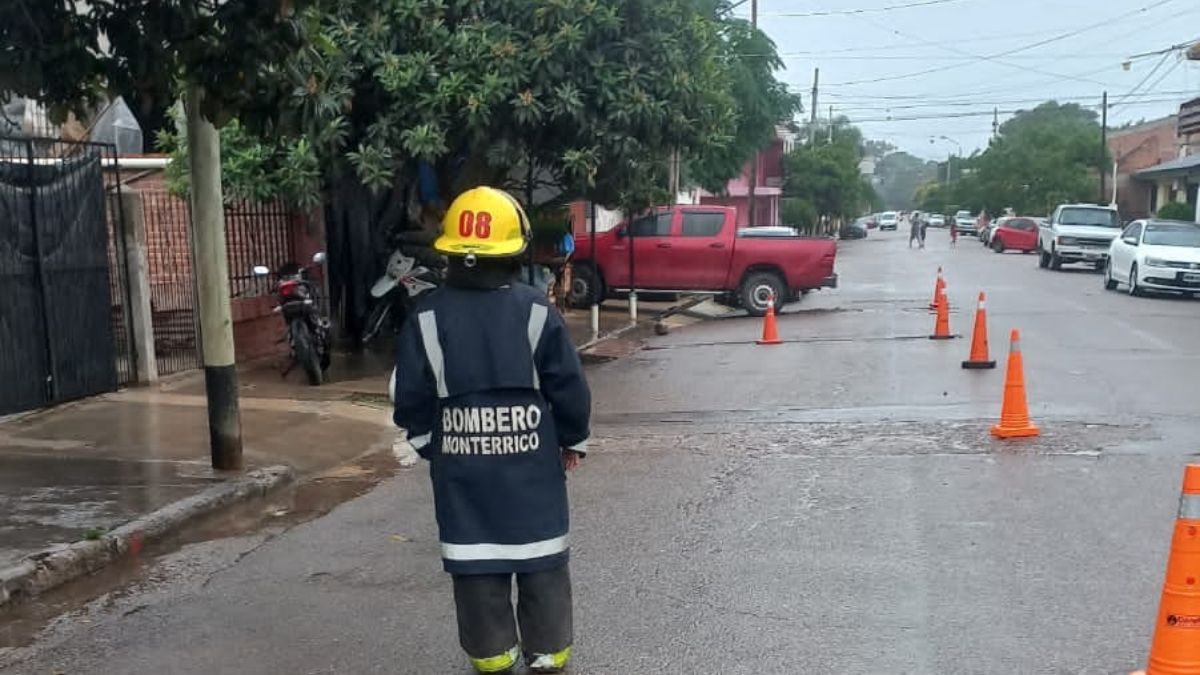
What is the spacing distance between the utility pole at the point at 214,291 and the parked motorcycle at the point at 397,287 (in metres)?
5.41

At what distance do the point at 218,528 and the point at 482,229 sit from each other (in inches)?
146

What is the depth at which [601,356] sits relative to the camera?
15719 millimetres

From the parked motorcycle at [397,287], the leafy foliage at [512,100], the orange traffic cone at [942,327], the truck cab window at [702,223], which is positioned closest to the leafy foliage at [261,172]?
the leafy foliage at [512,100]

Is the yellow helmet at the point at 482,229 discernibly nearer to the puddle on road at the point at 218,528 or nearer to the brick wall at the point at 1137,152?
the puddle on road at the point at 218,528

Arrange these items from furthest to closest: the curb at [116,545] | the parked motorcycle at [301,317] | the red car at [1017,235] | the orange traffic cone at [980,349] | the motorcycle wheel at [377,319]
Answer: the red car at [1017,235] → the motorcycle wheel at [377,319] → the orange traffic cone at [980,349] → the parked motorcycle at [301,317] → the curb at [116,545]

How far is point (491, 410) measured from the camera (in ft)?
13.6

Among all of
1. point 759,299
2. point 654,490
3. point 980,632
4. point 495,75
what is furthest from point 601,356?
point 980,632

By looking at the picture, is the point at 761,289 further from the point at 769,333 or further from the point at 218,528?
the point at 218,528

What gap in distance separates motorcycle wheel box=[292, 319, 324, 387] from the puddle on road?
9.62 ft

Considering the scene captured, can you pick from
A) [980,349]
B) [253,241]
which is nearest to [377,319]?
[253,241]

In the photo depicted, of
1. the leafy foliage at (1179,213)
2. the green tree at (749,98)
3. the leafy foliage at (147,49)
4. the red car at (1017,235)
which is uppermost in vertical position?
the green tree at (749,98)

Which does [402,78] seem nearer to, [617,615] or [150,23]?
[150,23]

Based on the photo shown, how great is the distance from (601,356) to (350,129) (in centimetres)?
475

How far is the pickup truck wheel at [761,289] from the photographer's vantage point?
2095 cm
